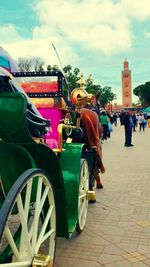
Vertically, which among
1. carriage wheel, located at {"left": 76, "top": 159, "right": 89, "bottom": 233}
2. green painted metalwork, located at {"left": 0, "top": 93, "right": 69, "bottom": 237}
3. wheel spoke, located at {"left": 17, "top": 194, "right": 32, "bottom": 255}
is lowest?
carriage wheel, located at {"left": 76, "top": 159, "right": 89, "bottom": 233}

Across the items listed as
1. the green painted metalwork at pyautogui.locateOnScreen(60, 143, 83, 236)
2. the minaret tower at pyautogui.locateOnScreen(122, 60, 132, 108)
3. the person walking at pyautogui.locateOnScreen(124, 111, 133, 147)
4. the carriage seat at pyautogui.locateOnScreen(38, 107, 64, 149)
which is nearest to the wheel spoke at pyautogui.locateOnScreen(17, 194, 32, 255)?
the green painted metalwork at pyautogui.locateOnScreen(60, 143, 83, 236)

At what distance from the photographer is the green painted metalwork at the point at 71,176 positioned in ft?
12.8

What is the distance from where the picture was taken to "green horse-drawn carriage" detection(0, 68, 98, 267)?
98.8 inches

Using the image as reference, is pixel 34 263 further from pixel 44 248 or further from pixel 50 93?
pixel 50 93

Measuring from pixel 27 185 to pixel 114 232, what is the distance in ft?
7.31

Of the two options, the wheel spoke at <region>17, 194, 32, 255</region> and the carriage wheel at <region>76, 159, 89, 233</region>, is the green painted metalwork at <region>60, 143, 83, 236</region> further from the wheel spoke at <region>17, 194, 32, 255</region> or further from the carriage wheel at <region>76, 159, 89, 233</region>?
the wheel spoke at <region>17, 194, 32, 255</region>

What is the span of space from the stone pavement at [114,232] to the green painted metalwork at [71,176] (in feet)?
1.14

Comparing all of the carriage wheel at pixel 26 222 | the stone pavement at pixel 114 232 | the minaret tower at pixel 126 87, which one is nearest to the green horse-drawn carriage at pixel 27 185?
the carriage wheel at pixel 26 222

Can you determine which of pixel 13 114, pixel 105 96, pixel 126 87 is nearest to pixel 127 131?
pixel 13 114

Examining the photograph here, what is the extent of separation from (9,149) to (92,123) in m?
3.04

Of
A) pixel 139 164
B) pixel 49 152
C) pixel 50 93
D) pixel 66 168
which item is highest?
pixel 50 93

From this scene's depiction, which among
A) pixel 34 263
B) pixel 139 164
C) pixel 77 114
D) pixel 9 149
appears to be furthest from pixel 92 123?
pixel 139 164

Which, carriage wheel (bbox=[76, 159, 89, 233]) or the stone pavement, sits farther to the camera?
carriage wheel (bbox=[76, 159, 89, 233])

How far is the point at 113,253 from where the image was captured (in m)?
3.87
